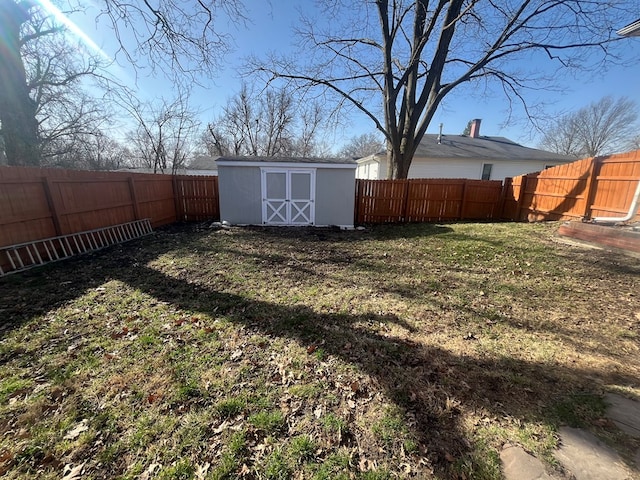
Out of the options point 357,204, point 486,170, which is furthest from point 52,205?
point 486,170

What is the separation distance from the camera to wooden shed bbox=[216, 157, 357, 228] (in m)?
9.62

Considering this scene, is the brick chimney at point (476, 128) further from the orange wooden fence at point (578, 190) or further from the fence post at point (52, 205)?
the fence post at point (52, 205)

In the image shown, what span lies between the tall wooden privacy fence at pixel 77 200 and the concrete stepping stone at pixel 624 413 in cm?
912

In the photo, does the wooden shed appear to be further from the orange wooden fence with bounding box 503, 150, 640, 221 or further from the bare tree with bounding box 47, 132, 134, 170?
the bare tree with bounding box 47, 132, 134, 170

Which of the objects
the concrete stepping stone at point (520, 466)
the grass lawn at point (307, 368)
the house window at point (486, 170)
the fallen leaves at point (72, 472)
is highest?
the house window at point (486, 170)

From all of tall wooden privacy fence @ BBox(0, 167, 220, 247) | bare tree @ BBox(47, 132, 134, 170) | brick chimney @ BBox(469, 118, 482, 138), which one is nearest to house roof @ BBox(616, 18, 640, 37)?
tall wooden privacy fence @ BBox(0, 167, 220, 247)

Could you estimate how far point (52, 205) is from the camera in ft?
19.7

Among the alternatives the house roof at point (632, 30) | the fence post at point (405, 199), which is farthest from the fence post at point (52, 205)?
the house roof at point (632, 30)

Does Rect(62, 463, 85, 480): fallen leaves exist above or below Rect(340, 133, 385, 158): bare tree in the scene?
below

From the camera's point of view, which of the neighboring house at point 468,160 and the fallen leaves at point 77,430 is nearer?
the fallen leaves at point 77,430

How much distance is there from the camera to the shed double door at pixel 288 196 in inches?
382

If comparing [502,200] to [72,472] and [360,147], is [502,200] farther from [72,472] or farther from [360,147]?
[360,147]

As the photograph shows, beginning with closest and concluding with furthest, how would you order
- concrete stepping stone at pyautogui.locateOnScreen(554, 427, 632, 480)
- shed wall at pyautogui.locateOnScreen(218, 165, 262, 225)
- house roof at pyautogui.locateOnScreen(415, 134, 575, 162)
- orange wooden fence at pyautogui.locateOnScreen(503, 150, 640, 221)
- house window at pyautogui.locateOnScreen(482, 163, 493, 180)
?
concrete stepping stone at pyautogui.locateOnScreen(554, 427, 632, 480), orange wooden fence at pyautogui.locateOnScreen(503, 150, 640, 221), shed wall at pyautogui.locateOnScreen(218, 165, 262, 225), house roof at pyautogui.locateOnScreen(415, 134, 575, 162), house window at pyautogui.locateOnScreen(482, 163, 493, 180)

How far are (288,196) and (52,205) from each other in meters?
6.36
